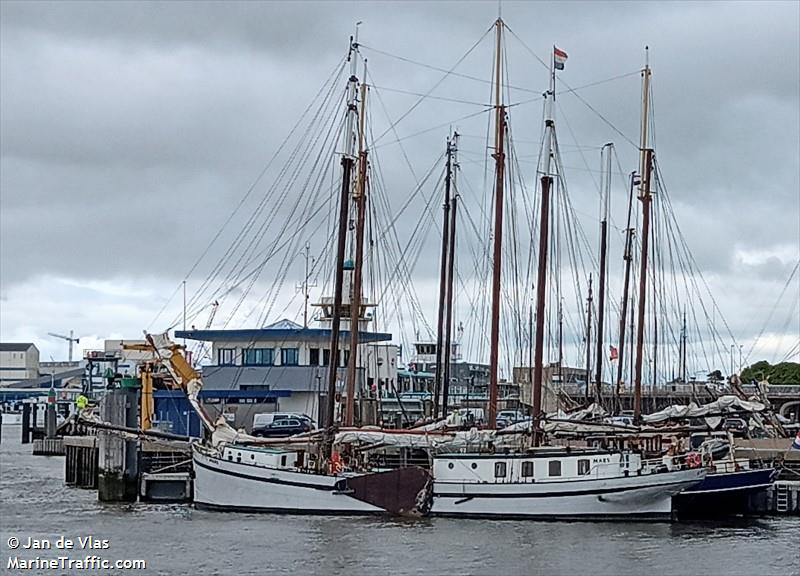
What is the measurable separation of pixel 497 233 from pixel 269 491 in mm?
14776

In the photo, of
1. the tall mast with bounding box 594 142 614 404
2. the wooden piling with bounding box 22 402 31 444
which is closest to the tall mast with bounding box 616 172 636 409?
the tall mast with bounding box 594 142 614 404

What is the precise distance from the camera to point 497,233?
58281mm

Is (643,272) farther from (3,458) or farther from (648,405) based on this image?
(3,458)

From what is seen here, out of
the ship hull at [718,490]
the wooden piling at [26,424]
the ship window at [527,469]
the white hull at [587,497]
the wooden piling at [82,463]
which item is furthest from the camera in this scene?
the wooden piling at [26,424]

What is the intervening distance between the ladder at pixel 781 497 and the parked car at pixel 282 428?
27770 millimetres

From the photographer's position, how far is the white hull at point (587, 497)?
5294 cm

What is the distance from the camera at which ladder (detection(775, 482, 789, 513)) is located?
57.3 metres

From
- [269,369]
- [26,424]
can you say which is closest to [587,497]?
[269,369]

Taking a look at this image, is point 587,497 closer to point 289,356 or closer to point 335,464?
point 335,464

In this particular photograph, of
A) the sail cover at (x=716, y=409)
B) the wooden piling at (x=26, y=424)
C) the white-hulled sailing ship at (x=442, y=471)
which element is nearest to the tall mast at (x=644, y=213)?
the sail cover at (x=716, y=409)

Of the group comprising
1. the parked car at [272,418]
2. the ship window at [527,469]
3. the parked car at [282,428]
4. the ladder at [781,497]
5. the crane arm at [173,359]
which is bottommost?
the ladder at [781,497]

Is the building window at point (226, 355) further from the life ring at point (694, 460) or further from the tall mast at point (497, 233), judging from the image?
the life ring at point (694, 460)

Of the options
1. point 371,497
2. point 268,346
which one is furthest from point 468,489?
point 268,346

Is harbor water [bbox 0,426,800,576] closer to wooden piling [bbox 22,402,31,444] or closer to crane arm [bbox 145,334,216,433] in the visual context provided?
crane arm [bbox 145,334,216,433]
